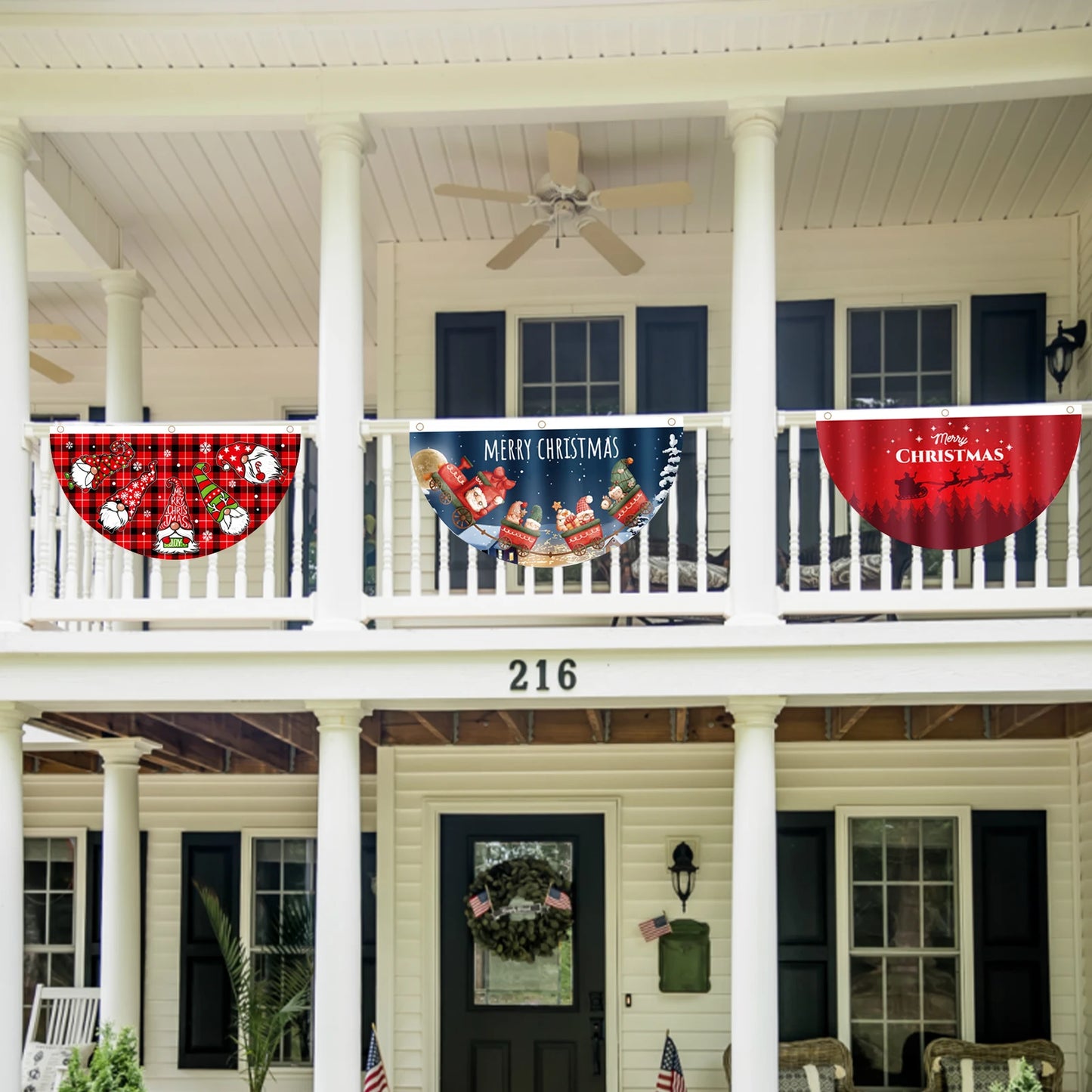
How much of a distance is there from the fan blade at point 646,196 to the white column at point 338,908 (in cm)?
312

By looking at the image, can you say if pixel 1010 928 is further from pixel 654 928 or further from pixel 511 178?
pixel 511 178

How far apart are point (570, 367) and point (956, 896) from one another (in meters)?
4.32

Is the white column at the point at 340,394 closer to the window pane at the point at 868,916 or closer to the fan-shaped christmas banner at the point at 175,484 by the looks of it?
the fan-shaped christmas banner at the point at 175,484

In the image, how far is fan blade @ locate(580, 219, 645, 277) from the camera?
8.31 meters

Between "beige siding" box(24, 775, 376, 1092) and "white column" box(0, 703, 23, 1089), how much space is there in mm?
3904

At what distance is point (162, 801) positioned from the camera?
1101 centimetres

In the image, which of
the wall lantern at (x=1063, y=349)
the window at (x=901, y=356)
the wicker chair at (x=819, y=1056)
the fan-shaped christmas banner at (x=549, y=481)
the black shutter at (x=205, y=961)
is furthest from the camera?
the black shutter at (x=205, y=961)

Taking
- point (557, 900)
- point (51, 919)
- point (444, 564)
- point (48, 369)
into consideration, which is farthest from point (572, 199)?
point (51, 919)

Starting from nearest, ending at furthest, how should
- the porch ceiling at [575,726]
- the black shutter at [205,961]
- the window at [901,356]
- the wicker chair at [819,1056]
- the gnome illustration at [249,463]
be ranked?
1. the gnome illustration at [249,463]
2. the porch ceiling at [575,726]
3. the wicker chair at [819,1056]
4. the window at [901,356]
5. the black shutter at [205,961]

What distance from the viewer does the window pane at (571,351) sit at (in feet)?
32.6

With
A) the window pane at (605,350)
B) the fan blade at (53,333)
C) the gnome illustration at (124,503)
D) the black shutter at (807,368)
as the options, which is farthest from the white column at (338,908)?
the fan blade at (53,333)

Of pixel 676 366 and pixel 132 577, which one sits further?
pixel 676 366

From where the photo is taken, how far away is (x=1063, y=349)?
934 cm

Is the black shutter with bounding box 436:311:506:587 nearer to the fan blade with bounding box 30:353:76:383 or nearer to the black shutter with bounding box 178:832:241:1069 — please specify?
the fan blade with bounding box 30:353:76:383
